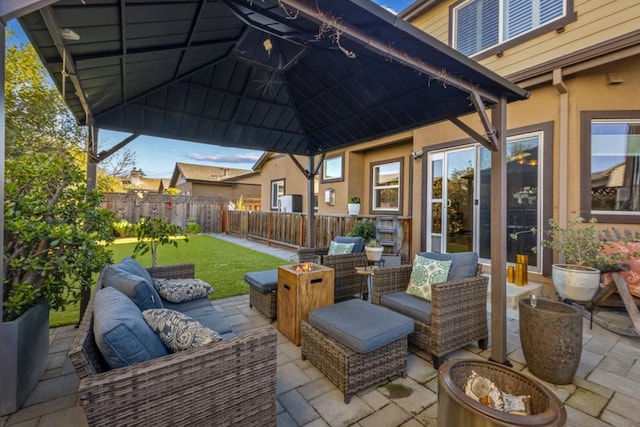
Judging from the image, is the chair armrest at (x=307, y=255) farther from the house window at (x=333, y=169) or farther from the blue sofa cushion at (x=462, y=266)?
the house window at (x=333, y=169)

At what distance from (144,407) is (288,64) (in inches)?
166

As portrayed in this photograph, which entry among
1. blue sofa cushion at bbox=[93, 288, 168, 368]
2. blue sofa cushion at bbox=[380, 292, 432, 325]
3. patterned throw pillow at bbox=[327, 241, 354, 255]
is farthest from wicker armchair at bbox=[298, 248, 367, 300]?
blue sofa cushion at bbox=[93, 288, 168, 368]

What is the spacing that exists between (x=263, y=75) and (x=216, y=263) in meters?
4.56

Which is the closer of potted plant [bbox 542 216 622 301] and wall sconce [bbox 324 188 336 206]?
potted plant [bbox 542 216 622 301]

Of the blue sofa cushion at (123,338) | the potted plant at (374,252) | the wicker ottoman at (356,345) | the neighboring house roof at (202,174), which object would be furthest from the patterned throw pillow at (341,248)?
the neighboring house roof at (202,174)

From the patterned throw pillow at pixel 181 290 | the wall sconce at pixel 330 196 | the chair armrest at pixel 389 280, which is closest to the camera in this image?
the patterned throw pillow at pixel 181 290

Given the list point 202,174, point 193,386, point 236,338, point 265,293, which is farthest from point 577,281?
point 202,174

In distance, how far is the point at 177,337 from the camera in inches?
63.9

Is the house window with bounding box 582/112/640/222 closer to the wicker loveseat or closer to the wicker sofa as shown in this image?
the wicker sofa

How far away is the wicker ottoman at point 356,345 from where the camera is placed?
2166 mm

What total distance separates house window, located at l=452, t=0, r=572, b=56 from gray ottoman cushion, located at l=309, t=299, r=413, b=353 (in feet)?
17.9

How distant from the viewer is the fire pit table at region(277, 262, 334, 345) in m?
2.99

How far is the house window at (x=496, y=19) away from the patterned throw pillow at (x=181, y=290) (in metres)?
6.43

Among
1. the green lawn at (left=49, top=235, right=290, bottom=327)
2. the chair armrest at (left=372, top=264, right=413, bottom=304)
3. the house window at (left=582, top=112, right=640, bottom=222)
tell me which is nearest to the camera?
the chair armrest at (left=372, top=264, right=413, bottom=304)
